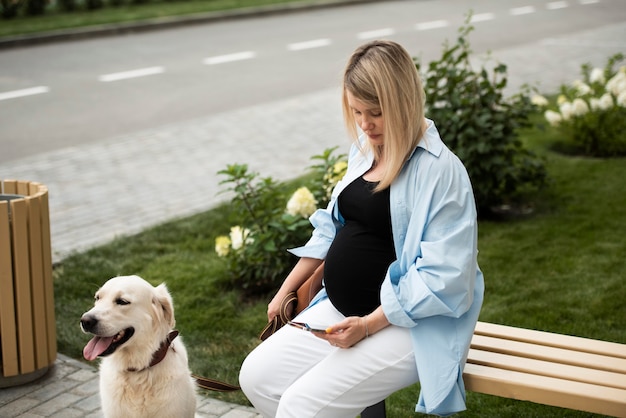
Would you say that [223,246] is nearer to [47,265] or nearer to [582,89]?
[47,265]

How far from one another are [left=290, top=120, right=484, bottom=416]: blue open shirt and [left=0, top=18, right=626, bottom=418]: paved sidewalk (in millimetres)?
1426

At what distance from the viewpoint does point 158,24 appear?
18.1 m

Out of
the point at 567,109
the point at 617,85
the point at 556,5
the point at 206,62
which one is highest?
the point at 556,5

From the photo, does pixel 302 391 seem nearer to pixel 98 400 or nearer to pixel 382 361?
pixel 382 361

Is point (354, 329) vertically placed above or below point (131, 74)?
above

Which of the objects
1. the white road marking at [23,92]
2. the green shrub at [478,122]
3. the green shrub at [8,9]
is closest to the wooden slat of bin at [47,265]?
the green shrub at [478,122]

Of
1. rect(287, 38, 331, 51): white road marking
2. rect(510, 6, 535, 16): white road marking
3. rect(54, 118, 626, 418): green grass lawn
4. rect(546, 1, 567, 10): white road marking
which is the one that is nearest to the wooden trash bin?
rect(54, 118, 626, 418): green grass lawn

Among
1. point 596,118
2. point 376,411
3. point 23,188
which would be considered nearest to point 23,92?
point 596,118

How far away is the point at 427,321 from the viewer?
3.25m

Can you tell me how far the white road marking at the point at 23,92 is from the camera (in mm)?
12086

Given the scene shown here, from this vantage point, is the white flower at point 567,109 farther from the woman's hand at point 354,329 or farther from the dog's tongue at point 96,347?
the dog's tongue at point 96,347

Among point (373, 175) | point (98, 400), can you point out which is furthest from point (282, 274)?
point (373, 175)

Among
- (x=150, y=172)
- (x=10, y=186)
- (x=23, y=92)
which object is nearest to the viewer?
(x=10, y=186)

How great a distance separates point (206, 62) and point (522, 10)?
10292 millimetres
